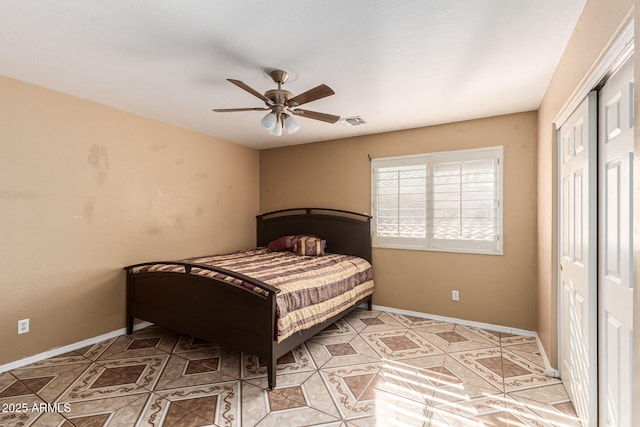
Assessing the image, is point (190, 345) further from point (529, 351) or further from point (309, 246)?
point (529, 351)

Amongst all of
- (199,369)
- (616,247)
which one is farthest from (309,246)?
(616,247)

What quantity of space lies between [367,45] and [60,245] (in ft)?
10.6

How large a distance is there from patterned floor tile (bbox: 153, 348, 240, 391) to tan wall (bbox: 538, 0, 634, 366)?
2.72 metres

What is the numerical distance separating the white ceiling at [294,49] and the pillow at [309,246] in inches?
73.8

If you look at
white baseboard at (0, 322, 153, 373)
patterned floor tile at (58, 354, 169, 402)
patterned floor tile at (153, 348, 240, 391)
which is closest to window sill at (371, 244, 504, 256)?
patterned floor tile at (153, 348, 240, 391)

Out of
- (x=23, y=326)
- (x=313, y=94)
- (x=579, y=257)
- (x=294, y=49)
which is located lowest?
(x=23, y=326)

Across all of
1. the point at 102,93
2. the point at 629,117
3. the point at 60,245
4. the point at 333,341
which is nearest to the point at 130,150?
the point at 102,93

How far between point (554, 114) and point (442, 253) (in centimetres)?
193

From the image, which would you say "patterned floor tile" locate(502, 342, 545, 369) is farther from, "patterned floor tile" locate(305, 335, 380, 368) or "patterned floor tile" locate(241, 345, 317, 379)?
"patterned floor tile" locate(241, 345, 317, 379)

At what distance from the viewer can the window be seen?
363 cm

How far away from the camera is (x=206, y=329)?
280 cm

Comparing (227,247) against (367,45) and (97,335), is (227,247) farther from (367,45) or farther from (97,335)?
(367,45)

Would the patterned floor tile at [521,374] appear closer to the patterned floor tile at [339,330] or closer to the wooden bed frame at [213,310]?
the patterned floor tile at [339,330]

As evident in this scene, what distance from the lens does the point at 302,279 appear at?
3021 millimetres
